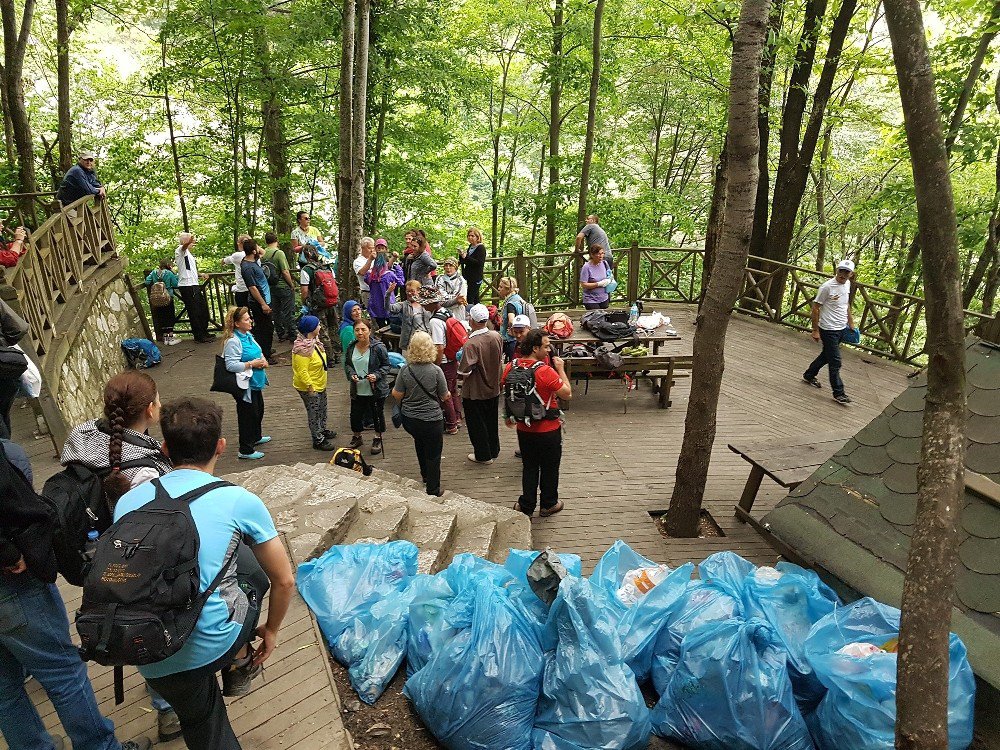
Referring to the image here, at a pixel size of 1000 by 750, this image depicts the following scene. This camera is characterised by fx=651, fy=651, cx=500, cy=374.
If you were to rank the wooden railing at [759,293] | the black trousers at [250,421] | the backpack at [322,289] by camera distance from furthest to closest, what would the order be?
the wooden railing at [759,293] → the backpack at [322,289] → the black trousers at [250,421]

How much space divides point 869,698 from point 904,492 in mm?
1563

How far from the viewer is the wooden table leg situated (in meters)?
5.81

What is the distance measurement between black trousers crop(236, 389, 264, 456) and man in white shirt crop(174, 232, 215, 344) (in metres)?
4.48

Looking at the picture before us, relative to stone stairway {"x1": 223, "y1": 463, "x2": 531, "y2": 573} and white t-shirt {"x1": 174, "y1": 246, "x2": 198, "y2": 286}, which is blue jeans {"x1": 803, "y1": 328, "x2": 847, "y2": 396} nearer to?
stone stairway {"x1": 223, "y1": 463, "x2": 531, "y2": 573}

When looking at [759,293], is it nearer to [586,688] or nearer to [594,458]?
[594,458]

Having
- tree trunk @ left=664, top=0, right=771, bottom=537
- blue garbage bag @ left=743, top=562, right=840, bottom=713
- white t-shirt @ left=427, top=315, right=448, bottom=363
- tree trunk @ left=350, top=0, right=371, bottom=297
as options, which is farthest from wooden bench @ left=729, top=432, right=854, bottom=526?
tree trunk @ left=350, top=0, right=371, bottom=297

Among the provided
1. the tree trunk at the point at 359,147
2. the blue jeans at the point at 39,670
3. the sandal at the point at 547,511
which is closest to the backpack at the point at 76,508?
the blue jeans at the point at 39,670

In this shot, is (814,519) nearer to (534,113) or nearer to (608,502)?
(608,502)

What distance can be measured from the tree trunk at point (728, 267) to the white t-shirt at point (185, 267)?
28.4ft

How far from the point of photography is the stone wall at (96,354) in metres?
7.33

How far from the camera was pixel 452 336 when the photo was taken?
25.6 feet

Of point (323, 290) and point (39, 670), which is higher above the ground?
point (323, 290)

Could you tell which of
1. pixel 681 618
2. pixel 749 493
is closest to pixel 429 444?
pixel 749 493

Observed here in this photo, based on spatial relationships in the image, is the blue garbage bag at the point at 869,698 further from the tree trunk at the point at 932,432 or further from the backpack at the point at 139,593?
the backpack at the point at 139,593
